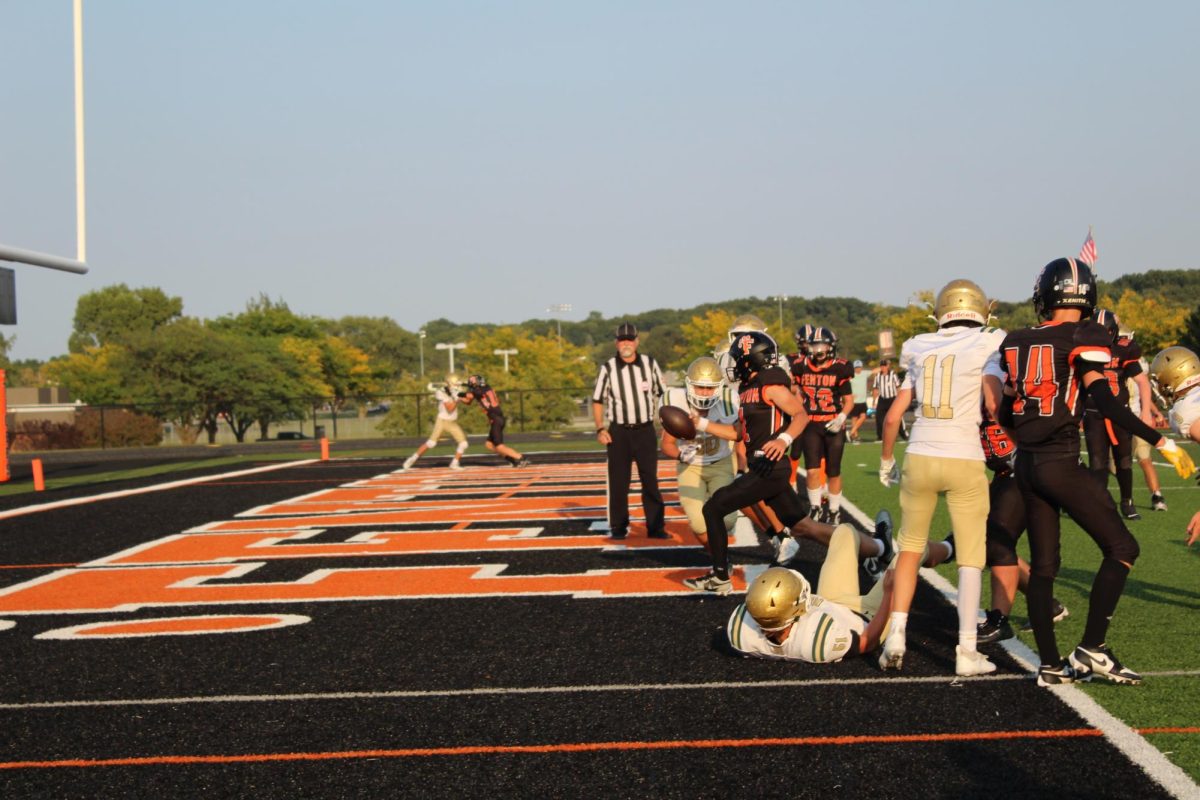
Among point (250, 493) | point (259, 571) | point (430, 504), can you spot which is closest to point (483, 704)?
point (259, 571)

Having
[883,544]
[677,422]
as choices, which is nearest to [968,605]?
[883,544]

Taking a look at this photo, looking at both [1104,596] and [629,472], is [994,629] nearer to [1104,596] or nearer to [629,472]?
[1104,596]

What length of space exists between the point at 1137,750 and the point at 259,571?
695cm

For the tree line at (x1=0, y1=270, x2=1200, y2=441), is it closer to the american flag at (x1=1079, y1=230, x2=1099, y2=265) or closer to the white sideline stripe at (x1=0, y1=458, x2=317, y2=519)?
the white sideline stripe at (x1=0, y1=458, x2=317, y2=519)

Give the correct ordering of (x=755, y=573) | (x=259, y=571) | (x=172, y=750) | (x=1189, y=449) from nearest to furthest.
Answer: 1. (x=172, y=750)
2. (x=755, y=573)
3. (x=259, y=571)
4. (x=1189, y=449)

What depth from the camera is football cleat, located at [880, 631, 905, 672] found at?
5371 millimetres

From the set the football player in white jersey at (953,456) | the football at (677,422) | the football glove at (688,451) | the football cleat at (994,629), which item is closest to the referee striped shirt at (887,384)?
the football glove at (688,451)

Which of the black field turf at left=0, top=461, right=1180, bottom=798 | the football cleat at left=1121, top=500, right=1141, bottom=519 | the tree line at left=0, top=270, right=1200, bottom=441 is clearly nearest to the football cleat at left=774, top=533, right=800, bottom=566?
the black field turf at left=0, top=461, right=1180, bottom=798

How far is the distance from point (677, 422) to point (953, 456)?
90.4 inches

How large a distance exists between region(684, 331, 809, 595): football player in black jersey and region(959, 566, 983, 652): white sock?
1837mm

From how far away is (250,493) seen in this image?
1664cm

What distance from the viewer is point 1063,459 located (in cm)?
503

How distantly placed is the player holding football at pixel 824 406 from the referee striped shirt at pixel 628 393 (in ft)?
5.84

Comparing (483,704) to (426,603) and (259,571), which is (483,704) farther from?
(259,571)
